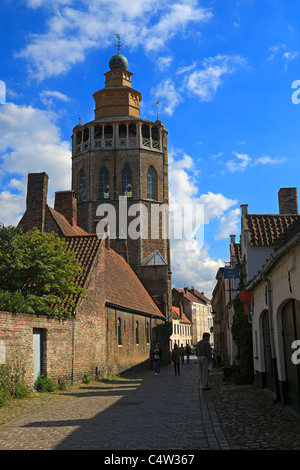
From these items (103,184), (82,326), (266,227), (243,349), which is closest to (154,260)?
(103,184)

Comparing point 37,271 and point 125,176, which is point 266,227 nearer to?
point 37,271

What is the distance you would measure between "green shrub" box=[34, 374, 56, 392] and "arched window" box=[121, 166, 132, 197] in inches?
1322

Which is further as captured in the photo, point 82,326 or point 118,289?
point 118,289

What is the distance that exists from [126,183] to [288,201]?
27482 millimetres

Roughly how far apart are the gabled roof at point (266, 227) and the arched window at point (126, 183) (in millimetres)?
28349

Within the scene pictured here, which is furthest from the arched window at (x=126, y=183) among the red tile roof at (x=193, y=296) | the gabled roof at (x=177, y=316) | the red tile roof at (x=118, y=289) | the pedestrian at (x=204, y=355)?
the red tile roof at (x=193, y=296)

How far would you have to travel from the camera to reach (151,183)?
49.7 m

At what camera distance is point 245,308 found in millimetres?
18250

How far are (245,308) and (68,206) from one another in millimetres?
16998

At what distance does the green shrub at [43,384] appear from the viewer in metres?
15.9

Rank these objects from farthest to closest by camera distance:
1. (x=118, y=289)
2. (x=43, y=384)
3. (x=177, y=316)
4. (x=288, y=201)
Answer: (x=177, y=316), (x=118, y=289), (x=288, y=201), (x=43, y=384)

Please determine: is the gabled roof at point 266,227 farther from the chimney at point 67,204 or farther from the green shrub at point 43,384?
the chimney at point 67,204
